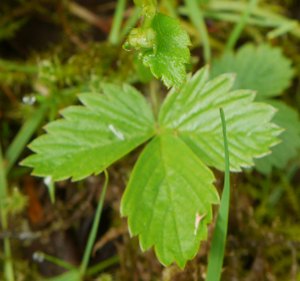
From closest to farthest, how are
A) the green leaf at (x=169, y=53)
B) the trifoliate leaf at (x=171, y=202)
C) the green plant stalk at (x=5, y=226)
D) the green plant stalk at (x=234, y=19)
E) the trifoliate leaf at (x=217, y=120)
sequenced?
the green leaf at (x=169, y=53) → the trifoliate leaf at (x=171, y=202) → the trifoliate leaf at (x=217, y=120) → the green plant stalk at (x=5, y=226) → the green plant stalk at (x=234, y=19)

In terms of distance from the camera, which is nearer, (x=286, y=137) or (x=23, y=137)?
(x=286, y=137)

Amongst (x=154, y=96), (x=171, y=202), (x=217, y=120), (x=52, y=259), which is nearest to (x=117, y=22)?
(x=154, y=96)

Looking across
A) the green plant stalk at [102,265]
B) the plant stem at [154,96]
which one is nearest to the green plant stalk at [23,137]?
the plant stem at [154,96]

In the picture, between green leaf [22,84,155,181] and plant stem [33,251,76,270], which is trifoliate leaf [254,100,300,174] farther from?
plant stem [33,251,76,270]

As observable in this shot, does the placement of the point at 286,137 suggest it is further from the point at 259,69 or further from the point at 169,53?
the point at 169,53

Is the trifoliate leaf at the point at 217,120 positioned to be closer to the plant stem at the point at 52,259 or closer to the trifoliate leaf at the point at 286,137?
the trifoliate leaf at the point at 286,137

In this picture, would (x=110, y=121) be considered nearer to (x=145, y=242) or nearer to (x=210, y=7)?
(x=145, y=242)

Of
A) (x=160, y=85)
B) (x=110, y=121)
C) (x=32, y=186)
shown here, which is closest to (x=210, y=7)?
(x=160, y=85)
